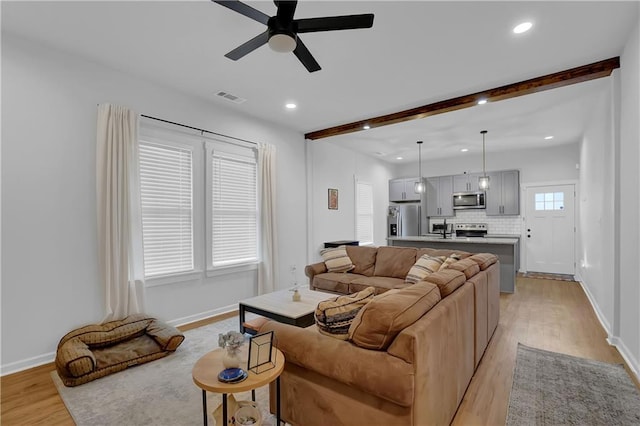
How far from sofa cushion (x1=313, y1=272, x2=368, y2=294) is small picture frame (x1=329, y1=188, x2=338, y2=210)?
2124mm

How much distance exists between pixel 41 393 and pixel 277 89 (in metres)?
3.78

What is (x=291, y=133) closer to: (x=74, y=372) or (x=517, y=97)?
(x=517, y=97)

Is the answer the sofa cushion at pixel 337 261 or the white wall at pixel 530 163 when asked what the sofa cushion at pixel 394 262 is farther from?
the white wall at pixel 530 163

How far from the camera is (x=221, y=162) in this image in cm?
447

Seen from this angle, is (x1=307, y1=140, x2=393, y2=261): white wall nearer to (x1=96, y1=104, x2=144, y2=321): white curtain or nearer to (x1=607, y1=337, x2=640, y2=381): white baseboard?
(x1=96, y1=104, x2=144, y2=321): white curtain

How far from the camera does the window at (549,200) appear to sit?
689 centimetres

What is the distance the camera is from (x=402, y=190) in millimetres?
8523

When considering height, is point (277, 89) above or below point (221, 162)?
above

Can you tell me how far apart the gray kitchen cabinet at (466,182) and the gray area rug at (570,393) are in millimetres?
5381

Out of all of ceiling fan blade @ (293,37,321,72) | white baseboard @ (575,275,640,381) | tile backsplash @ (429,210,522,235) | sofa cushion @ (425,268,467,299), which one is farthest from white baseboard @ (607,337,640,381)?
tile backsplash @ (429,210,522,235)

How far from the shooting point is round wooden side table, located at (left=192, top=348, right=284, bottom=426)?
4.76 ft

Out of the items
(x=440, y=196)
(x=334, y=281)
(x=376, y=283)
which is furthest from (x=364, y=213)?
(x=376, y=283)

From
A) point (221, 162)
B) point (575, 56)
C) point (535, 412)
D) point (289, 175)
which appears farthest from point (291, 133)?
point (535, 412)

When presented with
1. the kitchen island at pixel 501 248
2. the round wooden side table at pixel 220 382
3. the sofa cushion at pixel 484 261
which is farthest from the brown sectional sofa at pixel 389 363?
the kitchen island at pixel 501 248
